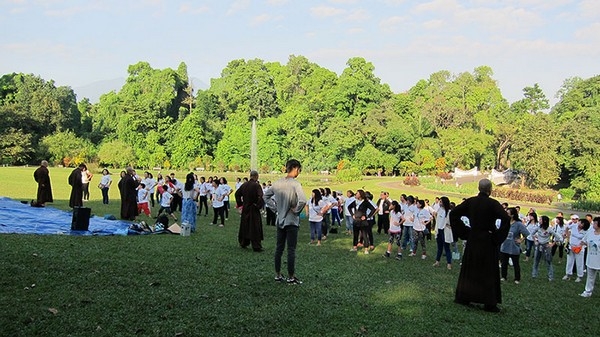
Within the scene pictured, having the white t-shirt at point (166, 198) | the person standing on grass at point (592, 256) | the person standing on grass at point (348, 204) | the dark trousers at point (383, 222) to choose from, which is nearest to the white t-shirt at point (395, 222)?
the person standing on grass at point (348, 204)

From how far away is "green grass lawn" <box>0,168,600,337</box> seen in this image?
20.8 feet

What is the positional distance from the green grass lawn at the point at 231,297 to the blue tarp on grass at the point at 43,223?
4.51 feet

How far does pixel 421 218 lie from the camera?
45.2ft

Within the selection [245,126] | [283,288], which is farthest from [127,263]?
[245,126]

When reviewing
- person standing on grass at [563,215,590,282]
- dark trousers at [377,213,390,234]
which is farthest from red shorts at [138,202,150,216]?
person standing on grass at [563,215,590,282]

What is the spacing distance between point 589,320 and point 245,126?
6852 cm

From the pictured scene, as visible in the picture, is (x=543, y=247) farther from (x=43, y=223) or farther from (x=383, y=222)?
(x=43, y=223)

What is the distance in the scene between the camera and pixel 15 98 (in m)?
70.9

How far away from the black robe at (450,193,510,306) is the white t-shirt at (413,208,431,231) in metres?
5.50

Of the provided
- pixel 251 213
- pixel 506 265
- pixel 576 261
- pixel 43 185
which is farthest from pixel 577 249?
pixel 43 185

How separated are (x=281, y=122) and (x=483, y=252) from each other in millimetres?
65813

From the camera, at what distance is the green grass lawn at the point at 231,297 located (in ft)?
20.8

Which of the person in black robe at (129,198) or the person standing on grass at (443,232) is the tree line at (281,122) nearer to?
the person standing on grass at (443,232)

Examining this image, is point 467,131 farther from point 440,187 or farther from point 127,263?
point 127,263
